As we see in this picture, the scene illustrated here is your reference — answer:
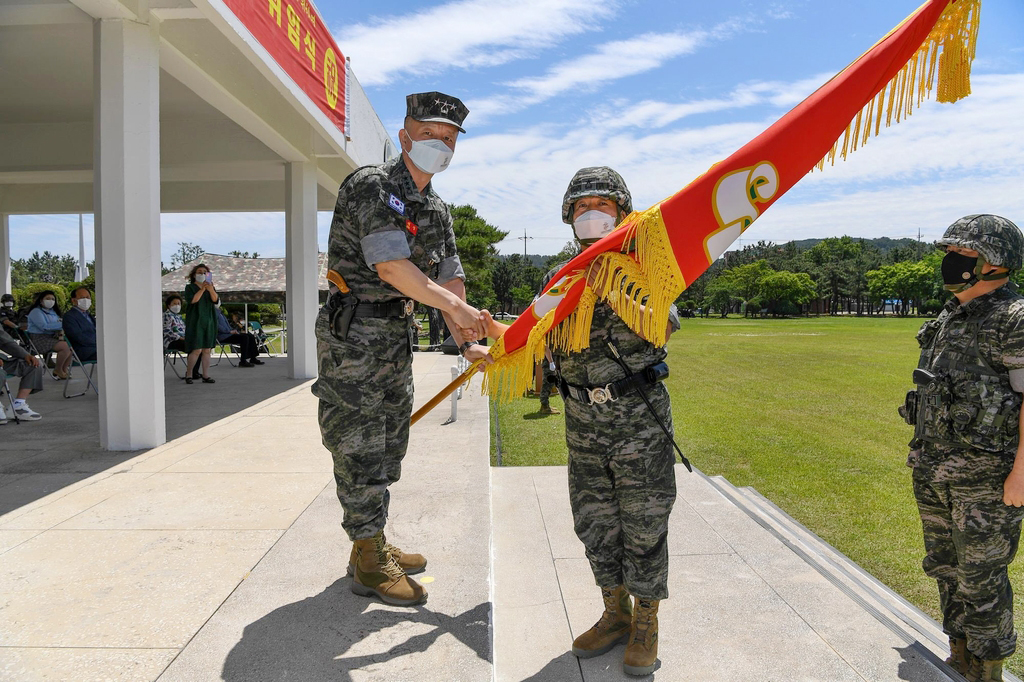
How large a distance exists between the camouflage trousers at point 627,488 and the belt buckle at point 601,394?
0.08 feet

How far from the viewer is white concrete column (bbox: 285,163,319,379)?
11.3 metres

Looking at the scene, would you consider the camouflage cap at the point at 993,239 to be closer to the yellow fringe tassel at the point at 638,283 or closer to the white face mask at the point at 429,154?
the yellow fringe tassel at the point at 638,283

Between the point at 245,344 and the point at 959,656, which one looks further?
the point at 245,344

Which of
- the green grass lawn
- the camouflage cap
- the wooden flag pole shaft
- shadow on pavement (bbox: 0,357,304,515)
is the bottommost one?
the green grass lawn

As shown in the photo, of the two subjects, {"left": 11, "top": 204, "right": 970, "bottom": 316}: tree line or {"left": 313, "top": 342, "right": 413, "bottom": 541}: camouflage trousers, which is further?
{"left": 11, "top": 204, "right": 970, "bottom": 316}: tree line

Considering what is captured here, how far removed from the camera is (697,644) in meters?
2.76

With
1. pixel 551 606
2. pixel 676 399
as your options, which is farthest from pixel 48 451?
pixel 676 399

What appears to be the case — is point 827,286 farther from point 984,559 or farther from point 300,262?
point 984,559

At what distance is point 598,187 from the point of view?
2.59 metres

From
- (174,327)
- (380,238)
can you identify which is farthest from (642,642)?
(174,327)

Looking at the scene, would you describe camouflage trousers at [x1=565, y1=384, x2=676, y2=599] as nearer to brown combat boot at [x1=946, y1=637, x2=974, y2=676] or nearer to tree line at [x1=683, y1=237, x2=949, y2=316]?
brown combat boot at [x1=946, y1=637, x2=974, y2=676]

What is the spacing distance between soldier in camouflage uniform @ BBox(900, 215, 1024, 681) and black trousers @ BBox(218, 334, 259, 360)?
42.2 ft

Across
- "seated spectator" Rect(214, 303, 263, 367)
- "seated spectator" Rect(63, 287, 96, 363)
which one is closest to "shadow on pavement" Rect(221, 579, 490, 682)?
"seated spectator" Rect(63, 287, 96, 363)

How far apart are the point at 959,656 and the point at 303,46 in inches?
343
